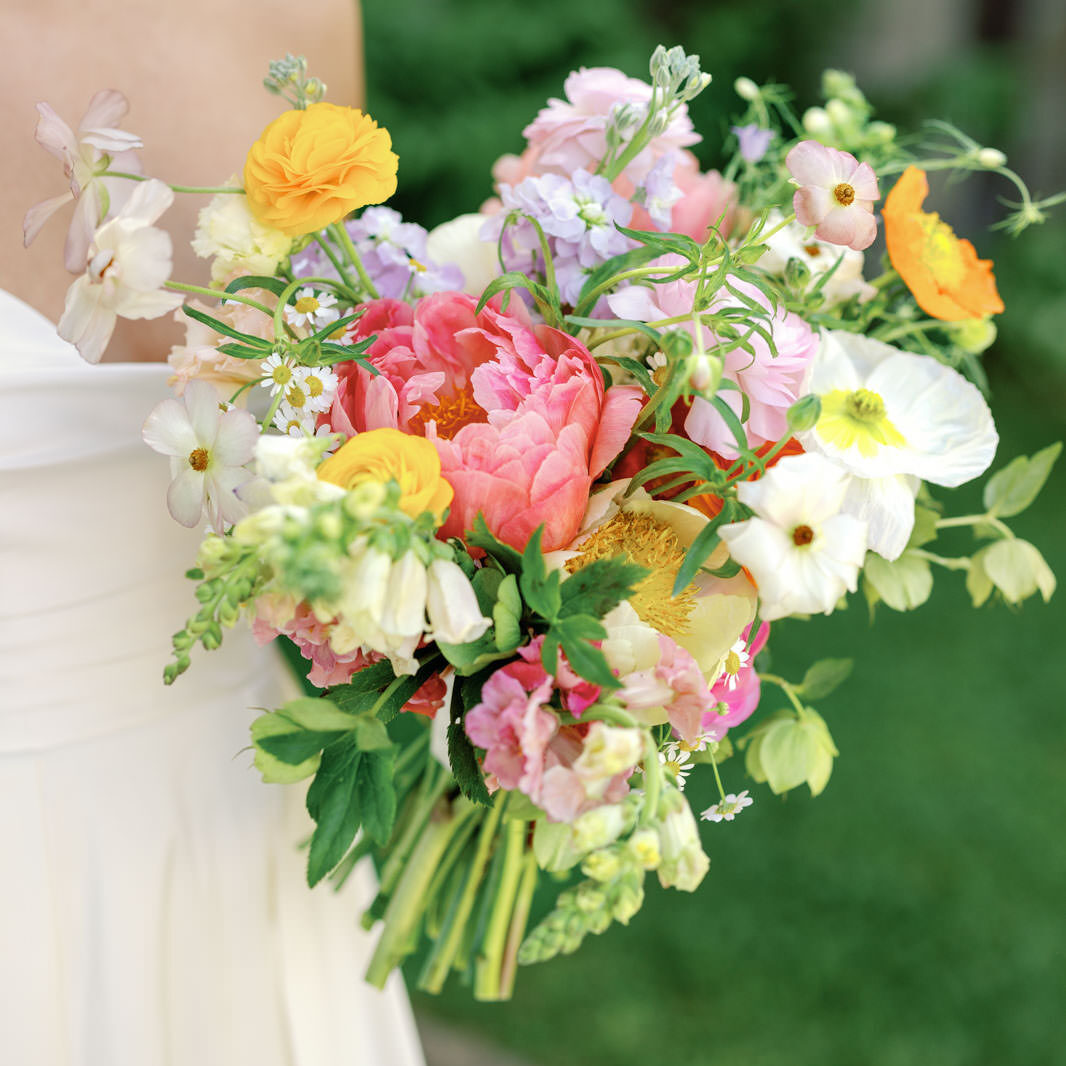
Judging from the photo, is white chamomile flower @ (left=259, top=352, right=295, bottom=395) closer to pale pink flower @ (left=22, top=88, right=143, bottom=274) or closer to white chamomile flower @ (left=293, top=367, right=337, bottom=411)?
white chamomile flower @ (left=293, top=367, right=337, bottom=411)

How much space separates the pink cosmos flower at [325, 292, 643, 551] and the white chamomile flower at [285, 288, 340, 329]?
1.2 inches

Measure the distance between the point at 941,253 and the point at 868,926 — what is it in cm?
171

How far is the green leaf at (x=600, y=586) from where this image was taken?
540 mm

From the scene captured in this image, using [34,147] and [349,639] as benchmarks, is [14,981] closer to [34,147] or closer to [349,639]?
[349,639]

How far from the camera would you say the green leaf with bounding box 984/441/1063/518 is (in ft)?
2.53

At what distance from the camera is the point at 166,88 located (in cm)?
91

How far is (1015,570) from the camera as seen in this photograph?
2.50 feet

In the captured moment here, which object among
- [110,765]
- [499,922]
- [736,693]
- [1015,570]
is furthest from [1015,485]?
[110,765]

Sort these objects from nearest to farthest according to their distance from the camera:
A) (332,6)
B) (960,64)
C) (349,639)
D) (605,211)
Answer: (349,639) < (605,211) < (332,6) < (960,64)

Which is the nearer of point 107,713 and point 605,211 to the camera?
point 605,211

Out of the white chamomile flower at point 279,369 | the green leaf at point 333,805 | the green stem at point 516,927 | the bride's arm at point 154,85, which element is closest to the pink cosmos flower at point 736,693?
the green leaf at point 333,805

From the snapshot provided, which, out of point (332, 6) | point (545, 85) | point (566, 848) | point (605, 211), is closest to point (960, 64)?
point (545, 85)

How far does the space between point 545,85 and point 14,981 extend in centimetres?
297

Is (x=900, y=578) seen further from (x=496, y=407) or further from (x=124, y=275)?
(x=124, y=275)
